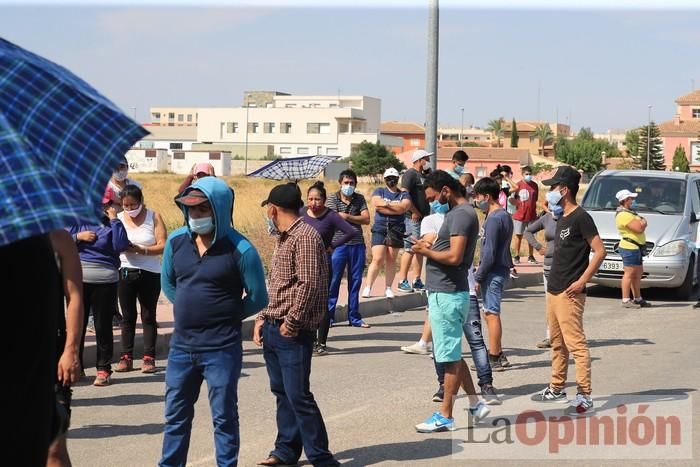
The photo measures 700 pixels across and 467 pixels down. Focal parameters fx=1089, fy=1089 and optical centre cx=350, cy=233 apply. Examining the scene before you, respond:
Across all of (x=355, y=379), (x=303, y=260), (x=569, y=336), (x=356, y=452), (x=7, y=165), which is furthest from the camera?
(x=355, y=379)

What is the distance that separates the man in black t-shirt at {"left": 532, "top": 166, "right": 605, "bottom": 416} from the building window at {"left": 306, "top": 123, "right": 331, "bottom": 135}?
128 meters

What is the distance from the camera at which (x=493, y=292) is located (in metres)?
10.5

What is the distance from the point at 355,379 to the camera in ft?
33.9

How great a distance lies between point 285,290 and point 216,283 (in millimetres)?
752

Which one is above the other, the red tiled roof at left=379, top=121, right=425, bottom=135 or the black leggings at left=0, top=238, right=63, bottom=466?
the red tiled roof at left=379, top=121, right=425, bottom=135

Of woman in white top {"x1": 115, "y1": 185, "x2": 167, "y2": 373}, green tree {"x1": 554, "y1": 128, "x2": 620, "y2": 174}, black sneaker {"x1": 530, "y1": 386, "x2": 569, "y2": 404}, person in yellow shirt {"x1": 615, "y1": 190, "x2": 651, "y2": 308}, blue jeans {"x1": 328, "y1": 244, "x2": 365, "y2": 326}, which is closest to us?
black sneaker {"x1": 530, "y1": 386, "x2": 569, "y2": 404}

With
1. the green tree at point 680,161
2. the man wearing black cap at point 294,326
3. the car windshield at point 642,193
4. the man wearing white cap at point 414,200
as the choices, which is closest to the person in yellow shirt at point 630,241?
the car windshield at point 642,193

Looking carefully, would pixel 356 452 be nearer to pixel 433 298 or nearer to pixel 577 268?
pixel 433 298

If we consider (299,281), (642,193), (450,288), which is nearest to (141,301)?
(450,288)

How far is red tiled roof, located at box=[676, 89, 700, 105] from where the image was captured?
15512 centimetres

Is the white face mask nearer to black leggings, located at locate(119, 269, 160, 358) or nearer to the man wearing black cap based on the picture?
black leggings, located at locate(119, 269, 160, 358)

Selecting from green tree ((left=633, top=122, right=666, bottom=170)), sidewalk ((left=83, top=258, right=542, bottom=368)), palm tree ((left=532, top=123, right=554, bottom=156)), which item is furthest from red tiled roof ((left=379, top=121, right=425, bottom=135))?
sidewalk ((left=83, top=258, right=542, bottom=368))

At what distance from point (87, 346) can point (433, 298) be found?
162 inches

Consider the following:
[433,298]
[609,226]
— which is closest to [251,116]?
[609,226]
